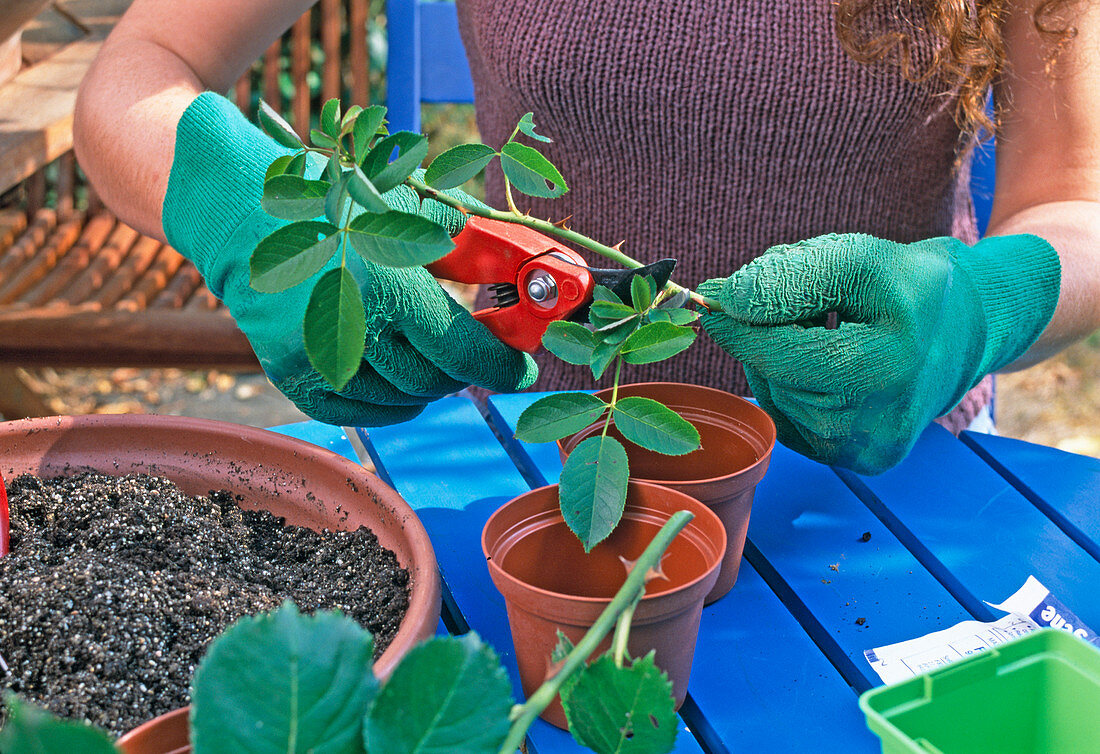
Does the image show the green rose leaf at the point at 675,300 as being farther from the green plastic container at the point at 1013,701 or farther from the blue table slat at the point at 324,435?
the blue table slat at the point at 324,435

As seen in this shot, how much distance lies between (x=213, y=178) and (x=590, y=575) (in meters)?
0.51

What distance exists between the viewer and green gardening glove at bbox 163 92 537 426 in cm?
79

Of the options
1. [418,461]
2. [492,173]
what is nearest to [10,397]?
[492,173]

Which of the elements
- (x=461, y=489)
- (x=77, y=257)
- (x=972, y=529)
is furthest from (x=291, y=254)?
(x=77, y=257)

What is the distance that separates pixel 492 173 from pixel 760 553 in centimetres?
81

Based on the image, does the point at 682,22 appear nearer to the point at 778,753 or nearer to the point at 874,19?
the point at 874,19

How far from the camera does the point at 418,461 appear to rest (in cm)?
105

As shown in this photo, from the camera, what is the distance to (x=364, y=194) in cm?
52

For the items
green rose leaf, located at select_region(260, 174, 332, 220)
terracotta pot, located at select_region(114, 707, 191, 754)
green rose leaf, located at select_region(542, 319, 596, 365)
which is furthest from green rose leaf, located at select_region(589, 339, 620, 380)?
terracotta pot, located at select_region(114, 707, 191, 754)

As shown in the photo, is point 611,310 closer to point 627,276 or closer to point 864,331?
point 627,276

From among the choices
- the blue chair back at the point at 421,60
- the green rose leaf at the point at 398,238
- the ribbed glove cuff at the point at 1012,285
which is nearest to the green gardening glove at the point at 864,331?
the ribbed glove cuff at the point at 1012,285

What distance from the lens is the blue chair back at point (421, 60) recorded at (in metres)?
1.81

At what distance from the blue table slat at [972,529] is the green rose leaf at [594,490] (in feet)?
1.27

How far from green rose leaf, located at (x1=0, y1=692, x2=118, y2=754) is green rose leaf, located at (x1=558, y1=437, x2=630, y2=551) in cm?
40
